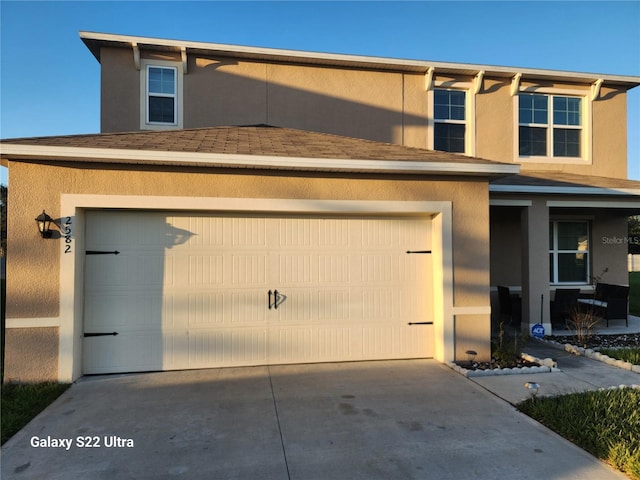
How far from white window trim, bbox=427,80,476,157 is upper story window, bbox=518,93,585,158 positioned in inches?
52.4

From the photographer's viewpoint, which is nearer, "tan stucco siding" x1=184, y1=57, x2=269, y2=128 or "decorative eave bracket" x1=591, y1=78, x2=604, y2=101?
"tan stucco siding" x1=184, y1=57, x2=269, y2=128

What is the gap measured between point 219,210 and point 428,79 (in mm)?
6422

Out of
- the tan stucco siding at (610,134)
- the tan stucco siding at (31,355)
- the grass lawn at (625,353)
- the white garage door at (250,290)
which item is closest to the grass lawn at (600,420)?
the grass lawn at (625,353)

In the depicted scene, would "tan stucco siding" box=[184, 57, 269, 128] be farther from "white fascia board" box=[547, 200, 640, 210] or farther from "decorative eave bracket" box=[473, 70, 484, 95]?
"white fascia board" box=[547, 200, 640, 210]

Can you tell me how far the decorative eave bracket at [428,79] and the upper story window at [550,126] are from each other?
96.9 inches

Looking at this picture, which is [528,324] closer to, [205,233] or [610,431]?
[610,431]

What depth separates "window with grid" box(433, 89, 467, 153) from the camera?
9.73m

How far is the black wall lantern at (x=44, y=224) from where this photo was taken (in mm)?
5398

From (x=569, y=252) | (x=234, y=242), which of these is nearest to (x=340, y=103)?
(x=234, y=242)

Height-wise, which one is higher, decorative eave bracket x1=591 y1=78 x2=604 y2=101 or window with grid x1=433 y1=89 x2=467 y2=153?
decorative eave bracket x1=591 y1=78 x2=604 y2=101

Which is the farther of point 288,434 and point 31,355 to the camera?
point 31,355

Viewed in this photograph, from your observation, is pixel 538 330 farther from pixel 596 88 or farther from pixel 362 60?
pixel 362 60

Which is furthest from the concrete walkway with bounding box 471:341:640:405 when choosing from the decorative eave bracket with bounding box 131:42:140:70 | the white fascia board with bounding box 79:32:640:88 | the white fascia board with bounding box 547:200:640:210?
the decorative eave bracket with bounding box 131:42:140:70

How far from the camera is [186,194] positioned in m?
5.89
